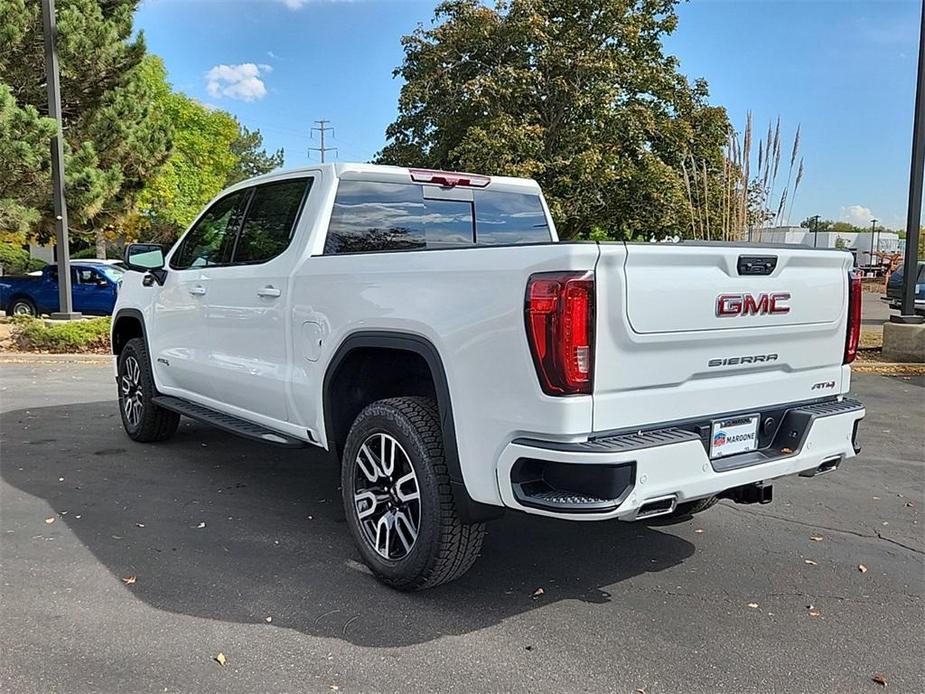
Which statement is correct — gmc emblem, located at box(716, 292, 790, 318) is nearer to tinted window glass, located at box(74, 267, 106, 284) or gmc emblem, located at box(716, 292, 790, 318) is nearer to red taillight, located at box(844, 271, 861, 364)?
red taillight, located at box(844, 271, 861, 364)

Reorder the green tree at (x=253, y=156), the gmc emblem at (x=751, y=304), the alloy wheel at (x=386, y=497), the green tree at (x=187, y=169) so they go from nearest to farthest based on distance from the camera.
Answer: the gmc emblem at (x=751, y=304) → the alloy wheel at (x=386, y=497) → the green tree at (x=187, y=169) → the green tree at (x=253, y=156)

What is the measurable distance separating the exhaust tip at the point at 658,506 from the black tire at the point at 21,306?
18224 mm

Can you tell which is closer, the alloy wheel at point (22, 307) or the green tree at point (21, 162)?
the green tree at point (21, 162)

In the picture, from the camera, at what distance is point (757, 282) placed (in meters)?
3.30

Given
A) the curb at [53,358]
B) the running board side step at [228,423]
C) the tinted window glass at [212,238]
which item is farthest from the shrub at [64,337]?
the tinted window glass at [212,238]

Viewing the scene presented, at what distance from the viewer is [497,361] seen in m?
2.97

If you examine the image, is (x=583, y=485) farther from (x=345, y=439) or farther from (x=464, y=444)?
(x=345, y=439)

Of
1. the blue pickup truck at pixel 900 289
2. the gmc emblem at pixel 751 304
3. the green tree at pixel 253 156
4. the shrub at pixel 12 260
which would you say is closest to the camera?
the gmc emblem at pixel 751 304

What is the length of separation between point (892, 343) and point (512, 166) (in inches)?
452

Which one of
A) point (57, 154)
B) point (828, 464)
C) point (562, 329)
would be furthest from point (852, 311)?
point (57, 154)

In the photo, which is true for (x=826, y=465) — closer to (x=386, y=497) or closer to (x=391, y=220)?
(x=386, y=497)

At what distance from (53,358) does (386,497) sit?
9.50m

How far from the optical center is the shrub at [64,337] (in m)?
11.7

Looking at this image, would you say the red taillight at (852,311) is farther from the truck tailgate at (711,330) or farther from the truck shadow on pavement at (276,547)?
the truck shadow on pavement at (276,547)
